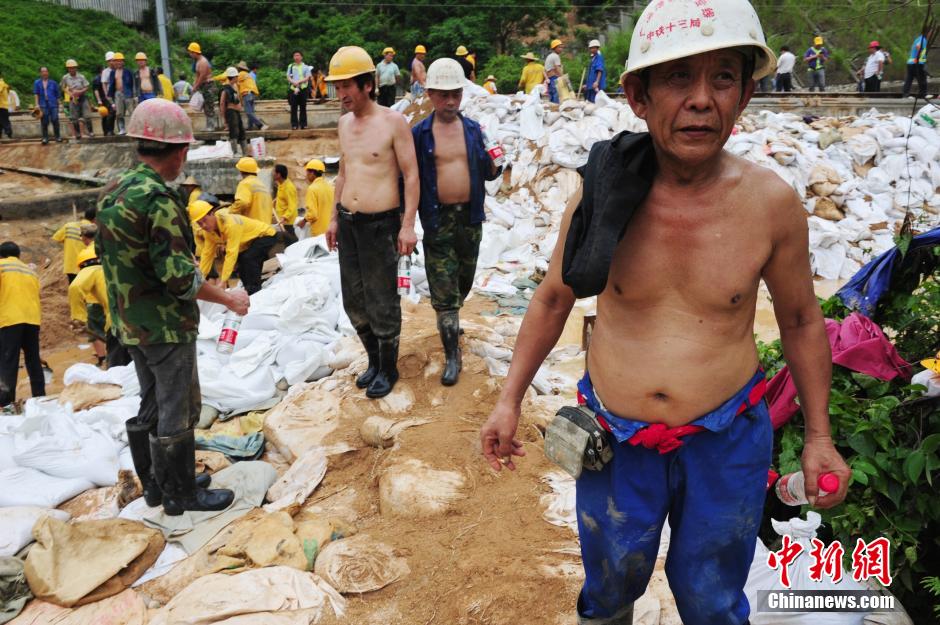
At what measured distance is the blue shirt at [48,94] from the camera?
14.2 meters

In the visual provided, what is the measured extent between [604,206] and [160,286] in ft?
8.03

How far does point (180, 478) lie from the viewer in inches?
141

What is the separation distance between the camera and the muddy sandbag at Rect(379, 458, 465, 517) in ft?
10.8

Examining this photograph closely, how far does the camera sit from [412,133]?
4.30 m

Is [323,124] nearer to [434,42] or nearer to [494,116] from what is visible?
[494,116]

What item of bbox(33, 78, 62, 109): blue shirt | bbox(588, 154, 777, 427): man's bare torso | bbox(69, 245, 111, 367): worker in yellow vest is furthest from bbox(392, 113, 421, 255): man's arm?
bbox(33, 78, 62, 109): blue shirt

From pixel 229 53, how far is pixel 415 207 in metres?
23.7

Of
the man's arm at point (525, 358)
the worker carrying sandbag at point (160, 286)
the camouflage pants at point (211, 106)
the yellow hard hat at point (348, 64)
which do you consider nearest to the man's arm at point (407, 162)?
Result: the yellow hard hat at point (348, 64)

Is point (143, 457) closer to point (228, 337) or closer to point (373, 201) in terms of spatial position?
point (228, 337)

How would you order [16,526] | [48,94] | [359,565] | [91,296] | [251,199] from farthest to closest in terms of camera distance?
[48,94], [251,199], [91,296], [16,526], [359,565]

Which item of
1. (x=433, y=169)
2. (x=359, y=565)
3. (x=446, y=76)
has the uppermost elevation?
(x=446, y=76)

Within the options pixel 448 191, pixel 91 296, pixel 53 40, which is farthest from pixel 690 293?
pixel 53 40

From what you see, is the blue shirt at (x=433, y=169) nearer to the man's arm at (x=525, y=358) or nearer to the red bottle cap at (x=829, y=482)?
the man's arm at (x=525, y=358)

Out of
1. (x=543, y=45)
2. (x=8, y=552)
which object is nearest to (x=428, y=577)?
(x=8, y=552)
